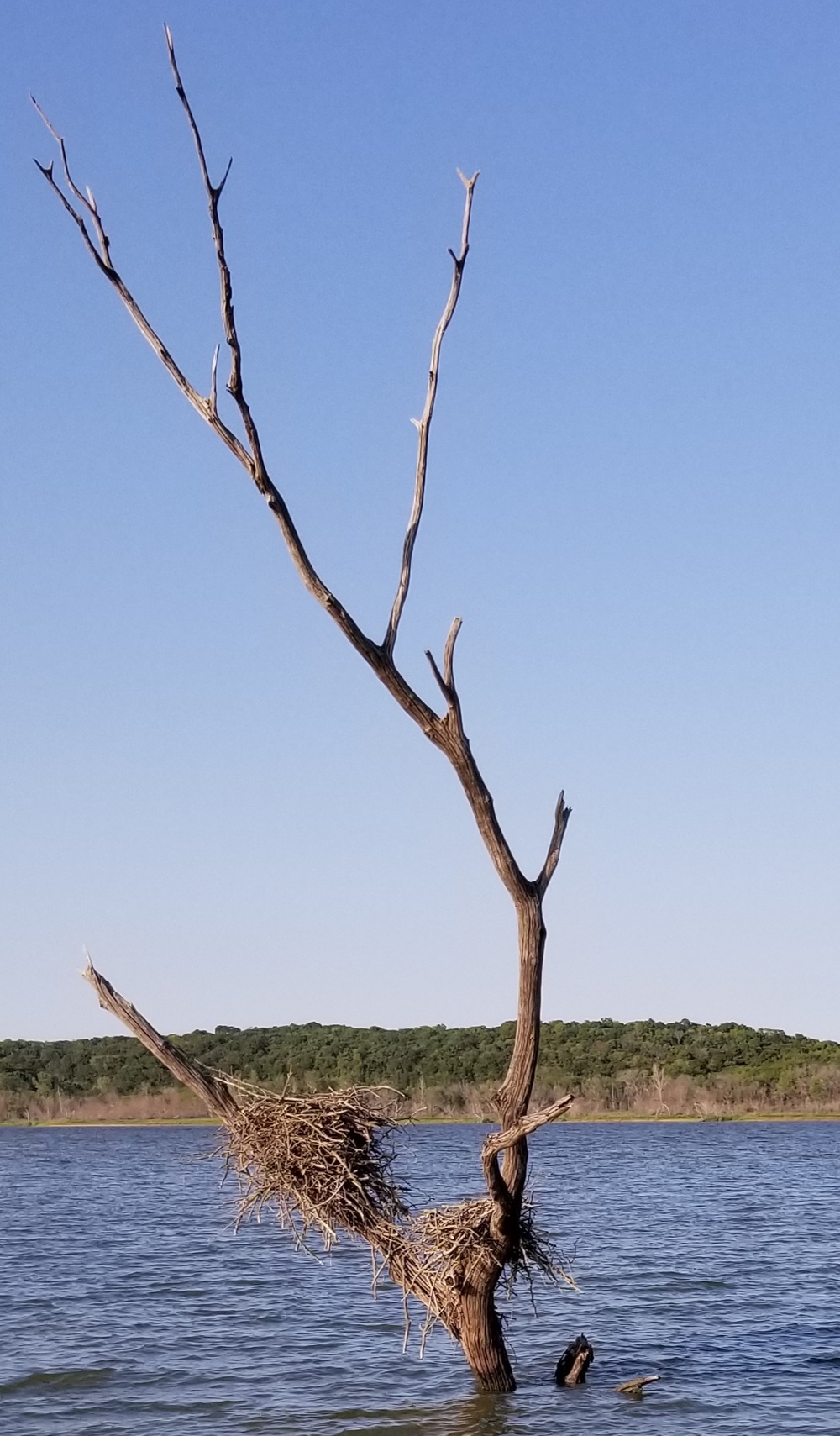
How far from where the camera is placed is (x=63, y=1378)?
58.1 ft

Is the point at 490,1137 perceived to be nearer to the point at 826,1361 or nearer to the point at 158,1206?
the point at 826,1361

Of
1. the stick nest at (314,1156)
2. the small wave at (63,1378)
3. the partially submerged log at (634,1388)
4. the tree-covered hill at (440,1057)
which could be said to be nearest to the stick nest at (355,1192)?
the stick nest at (314,1156)

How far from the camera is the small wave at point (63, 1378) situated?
1728cm

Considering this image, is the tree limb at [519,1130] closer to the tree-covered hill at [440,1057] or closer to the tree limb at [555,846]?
the tree limb at [555,846]

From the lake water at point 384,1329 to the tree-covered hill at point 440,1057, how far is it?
68145 mm

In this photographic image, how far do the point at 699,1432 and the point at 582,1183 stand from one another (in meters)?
42.1

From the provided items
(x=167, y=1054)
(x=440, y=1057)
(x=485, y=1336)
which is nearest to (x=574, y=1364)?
(x=485, y=1336)

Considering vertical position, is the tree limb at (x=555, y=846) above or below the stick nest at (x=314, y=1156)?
above

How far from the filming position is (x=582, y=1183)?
55.1 m

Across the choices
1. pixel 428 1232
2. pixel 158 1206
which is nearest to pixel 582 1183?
pixel 158 1206

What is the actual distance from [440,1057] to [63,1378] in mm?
109402

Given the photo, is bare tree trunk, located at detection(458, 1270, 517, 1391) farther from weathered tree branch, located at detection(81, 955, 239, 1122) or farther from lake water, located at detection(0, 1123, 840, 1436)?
weathered tree branch, located at detection(81, 955, 239, 1122)

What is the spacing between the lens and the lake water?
15.0 m

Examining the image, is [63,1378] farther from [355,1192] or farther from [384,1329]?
[355,1192]
